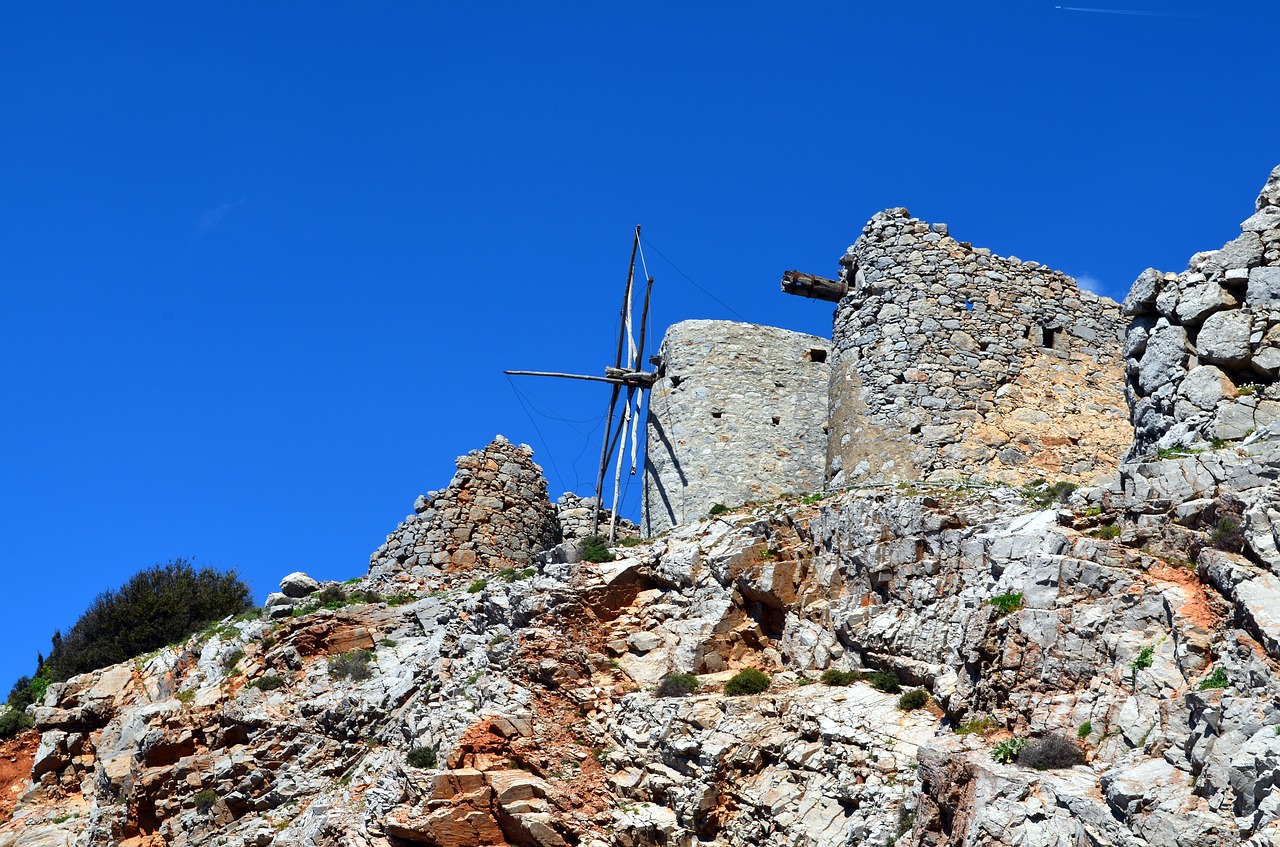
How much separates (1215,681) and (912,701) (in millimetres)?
3774

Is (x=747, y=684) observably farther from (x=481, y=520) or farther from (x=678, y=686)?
(x=481, y=520)

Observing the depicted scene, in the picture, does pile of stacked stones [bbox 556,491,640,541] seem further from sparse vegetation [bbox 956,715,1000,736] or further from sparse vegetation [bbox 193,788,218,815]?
sparse vegetation [bbox 956,715,1000,736]

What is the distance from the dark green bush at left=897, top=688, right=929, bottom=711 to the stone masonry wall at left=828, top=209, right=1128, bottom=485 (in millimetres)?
6632

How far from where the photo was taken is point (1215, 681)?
12.9 meters

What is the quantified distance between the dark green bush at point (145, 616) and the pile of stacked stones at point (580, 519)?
6317mm

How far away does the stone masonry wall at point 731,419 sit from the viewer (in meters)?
24.2

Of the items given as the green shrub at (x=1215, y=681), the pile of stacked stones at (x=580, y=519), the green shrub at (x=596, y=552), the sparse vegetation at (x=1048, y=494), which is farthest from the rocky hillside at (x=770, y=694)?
the pile of stacked stones at (x=580, y=519)

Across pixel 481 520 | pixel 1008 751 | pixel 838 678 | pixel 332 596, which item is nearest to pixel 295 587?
pixel 332 596

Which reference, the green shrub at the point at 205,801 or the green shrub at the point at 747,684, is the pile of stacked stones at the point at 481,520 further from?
the green shrub at the point at 747,684

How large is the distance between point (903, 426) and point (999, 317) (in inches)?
111

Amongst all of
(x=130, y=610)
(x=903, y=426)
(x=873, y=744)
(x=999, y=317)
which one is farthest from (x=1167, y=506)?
(x=130, y=610)

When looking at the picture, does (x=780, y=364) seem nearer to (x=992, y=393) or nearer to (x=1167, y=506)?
(x=992, y=393)

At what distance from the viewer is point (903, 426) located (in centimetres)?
2286

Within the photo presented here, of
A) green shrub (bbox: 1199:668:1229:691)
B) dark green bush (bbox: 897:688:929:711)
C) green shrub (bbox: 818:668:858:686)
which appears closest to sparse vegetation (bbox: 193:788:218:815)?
green shrub (bbox: 818:668:858:686)
